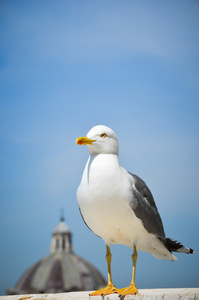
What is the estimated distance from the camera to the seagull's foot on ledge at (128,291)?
5.00 metres

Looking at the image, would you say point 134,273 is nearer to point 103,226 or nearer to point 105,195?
point 103,226

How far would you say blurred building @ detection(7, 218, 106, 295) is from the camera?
68688 millimetres

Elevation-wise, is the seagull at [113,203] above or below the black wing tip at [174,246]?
above

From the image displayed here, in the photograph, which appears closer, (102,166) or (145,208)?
(102,166)

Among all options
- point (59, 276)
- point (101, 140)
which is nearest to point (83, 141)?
point (101, 140)

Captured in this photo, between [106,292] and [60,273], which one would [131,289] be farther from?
[60,273]

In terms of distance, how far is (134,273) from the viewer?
5297mm

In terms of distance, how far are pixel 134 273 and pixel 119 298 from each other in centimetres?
42

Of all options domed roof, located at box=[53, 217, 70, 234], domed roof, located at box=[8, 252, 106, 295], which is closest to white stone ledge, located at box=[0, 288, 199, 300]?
domed roof, located at box=[8, 252, 106, 295]

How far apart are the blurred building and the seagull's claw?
63.3 meters

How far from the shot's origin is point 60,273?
72250 mm

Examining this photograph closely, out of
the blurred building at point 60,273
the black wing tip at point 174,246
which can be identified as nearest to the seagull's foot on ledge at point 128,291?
the black wing tip at point 174,246

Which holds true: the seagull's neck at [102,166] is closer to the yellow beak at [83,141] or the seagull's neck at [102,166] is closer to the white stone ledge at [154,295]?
the yellow beak at [83,141]

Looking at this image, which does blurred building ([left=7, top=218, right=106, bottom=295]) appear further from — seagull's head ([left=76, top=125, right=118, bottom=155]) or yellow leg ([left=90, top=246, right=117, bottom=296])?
seagull's head ([left=76, top=125, right=118, bottom=155])
